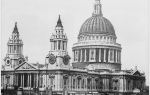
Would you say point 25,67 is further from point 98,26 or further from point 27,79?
point 98,26

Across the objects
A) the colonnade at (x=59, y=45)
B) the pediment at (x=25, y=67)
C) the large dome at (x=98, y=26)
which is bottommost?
the pediment at (x=25, y=67)

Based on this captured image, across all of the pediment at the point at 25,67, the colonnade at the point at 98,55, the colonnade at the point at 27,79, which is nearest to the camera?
the colonnade at the point at 27,79

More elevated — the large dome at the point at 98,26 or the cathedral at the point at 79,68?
the large dome at the point at 98,26

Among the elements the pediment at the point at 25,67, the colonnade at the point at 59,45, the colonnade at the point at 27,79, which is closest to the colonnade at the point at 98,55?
the colonnade at the point at 59,45

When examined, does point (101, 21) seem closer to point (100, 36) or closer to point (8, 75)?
point (100, 36)

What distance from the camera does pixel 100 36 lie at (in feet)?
355

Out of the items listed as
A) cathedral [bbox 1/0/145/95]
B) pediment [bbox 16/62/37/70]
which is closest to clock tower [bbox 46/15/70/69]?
cathedral [bbox 1/0/145/95]

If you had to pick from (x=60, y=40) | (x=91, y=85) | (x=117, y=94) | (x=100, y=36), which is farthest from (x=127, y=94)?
(x=60, y=40)

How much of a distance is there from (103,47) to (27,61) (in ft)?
69.8

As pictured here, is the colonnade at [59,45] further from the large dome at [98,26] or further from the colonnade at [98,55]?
the large dome at [98,26]

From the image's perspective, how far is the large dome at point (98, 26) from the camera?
108438 millimetres

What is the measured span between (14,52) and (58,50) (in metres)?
11.8

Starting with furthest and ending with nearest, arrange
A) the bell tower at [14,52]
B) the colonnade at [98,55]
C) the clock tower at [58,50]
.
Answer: the colonnade at [98,55] < the bell tower at [14,52] < the clock tower at [58,50]

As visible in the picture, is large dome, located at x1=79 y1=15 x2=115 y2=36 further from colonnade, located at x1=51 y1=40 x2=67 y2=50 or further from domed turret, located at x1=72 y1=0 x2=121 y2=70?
colonnade, located at x1=51 y1=40 x2=67 y2=50
